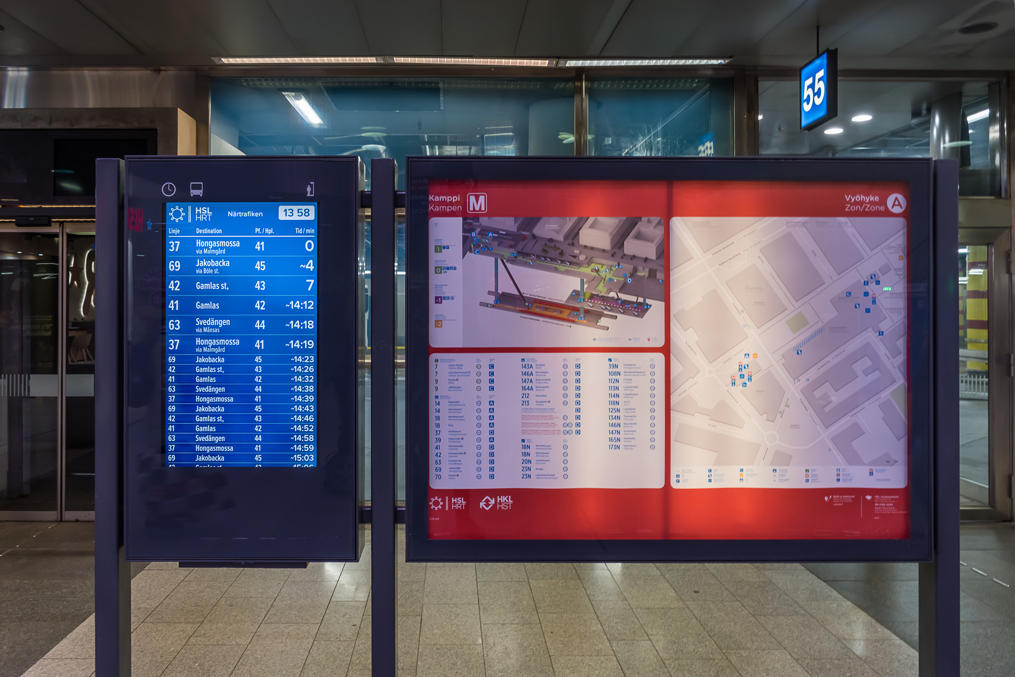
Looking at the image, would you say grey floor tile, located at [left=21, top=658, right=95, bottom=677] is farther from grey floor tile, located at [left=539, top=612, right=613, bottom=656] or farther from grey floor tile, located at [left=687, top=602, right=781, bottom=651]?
grey floor tile, located at [left=687, top=602, right=781, bottom=651]

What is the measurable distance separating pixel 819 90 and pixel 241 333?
520 cm

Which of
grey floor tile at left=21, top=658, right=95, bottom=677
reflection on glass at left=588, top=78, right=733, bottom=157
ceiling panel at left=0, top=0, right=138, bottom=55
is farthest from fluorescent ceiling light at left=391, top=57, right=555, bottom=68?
grey floor tile at left=21, top=658, right=95, bottom=677

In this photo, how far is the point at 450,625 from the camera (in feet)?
12.0

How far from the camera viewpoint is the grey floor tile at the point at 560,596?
3877 mm

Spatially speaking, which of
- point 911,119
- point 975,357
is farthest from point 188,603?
point 911,119

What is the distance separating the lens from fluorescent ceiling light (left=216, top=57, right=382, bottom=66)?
19.0 ft

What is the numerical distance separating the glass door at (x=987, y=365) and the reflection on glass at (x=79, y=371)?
8.73m

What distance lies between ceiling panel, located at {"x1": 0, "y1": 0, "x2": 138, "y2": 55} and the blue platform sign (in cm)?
609

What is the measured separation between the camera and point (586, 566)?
470 centimetres

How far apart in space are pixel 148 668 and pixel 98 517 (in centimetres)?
146

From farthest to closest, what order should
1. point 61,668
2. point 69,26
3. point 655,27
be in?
point 655,27, point 69,26, point 61,668

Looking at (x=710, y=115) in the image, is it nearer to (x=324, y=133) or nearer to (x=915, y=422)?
(x=324, y=133)

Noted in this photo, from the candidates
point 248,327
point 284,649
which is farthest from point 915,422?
point 284,649

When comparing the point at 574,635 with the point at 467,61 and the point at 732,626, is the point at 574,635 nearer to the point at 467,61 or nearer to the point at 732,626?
the point at 732,626
